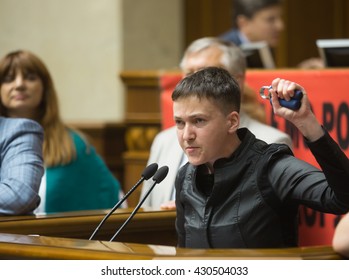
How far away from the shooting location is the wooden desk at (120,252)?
237cm

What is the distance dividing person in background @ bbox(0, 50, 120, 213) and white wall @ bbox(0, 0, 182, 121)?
2.88 m

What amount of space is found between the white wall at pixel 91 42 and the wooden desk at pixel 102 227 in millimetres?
4052

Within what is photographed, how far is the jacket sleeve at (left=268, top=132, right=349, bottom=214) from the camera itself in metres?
2.68

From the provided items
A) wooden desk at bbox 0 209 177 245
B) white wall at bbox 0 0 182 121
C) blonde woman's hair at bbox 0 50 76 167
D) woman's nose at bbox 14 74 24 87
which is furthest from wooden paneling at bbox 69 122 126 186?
wooden desk at bbox 0 209 177 245

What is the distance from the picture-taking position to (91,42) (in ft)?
25.6

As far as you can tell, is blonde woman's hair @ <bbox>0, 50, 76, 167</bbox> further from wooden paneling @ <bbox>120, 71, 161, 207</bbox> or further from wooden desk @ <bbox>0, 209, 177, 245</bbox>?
wooden paneling @ <bbox>120, 71, 161, 207</bbox>

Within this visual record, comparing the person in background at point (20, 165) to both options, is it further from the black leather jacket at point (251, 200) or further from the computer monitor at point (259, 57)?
→ the computer monitor at point (259, 57)

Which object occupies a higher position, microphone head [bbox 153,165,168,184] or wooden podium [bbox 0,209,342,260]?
microphone head [bbox 153,165,168,184]

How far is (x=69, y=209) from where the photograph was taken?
15.9 ft

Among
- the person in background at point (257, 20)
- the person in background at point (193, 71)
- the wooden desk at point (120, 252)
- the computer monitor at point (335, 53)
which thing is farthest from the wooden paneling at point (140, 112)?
the wooden desk at point (120, 252)

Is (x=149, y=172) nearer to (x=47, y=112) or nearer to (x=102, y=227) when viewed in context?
(x=102, y=227)

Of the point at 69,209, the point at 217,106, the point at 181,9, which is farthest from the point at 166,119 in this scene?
the point at 181,9

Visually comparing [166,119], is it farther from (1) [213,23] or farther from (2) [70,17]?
(1) [213,23]
